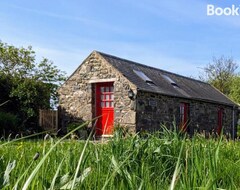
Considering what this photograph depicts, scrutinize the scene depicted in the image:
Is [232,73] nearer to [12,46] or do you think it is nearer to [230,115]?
[230,115]

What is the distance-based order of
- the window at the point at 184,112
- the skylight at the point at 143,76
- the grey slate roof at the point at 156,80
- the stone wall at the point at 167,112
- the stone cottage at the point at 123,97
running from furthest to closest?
the window at the point at 184,112 < the skylight at the point at 143,76 < the grey slate roof at the point at 156,80 < the stone wall at the point at 167,112 < the stone cottage at the point at 123,97

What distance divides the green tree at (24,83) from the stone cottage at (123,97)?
165 centimetres

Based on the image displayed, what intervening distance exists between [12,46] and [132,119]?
420 inches

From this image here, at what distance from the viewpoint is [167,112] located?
17172mm

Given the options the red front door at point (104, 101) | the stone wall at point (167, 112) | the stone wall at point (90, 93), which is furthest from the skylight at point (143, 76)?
the stone wall at point (90, 93)

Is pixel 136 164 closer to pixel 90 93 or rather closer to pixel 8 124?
pixel 8 124

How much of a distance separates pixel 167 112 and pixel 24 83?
6.79 m

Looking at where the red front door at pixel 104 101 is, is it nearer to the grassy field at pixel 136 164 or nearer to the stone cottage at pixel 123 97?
the stone cottage at pixel 123 97

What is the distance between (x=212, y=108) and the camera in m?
21.4

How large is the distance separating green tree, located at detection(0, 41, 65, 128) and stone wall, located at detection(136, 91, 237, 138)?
17.6 ft

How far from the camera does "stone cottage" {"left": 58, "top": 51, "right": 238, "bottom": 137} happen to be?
15.4 m

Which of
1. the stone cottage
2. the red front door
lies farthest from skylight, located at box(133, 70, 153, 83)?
the red front door

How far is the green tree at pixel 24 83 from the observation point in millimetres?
18484

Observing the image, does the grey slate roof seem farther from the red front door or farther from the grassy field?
the grassy field
